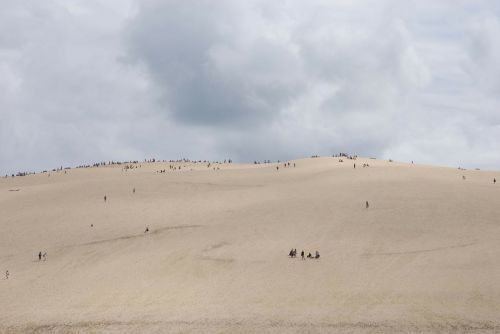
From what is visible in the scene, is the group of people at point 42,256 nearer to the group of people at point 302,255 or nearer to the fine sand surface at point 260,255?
the fine sand surface at point 260,255

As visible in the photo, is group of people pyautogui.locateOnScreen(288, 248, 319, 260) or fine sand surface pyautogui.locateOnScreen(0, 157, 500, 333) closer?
fine sand surface pyautogui.locateOnScreen(0, 157, 500, 333)

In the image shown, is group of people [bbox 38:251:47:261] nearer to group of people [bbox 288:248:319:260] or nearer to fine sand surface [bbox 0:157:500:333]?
fine sand surface [bbox 0:157:500:333]

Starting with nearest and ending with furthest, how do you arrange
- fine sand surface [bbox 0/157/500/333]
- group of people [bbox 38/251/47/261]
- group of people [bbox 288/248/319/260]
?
fine sand surface [bbox 0/157/500/333], group of people [bbox 288/248/319/260], group of people [bbox 38/251/47/261]

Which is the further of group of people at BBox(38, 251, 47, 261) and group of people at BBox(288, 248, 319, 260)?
group of people at BBox(38, 251, 47, 261)

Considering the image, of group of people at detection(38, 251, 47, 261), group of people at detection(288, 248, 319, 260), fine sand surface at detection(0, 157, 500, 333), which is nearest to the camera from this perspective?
fine sand surface at detection(0, 157, 500, 333)

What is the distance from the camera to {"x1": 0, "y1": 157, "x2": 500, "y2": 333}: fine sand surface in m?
25.4

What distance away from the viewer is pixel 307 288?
92.2ft

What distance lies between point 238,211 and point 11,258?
1311cm

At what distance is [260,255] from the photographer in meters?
32.7

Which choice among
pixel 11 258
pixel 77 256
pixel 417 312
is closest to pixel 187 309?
pixel 417 312

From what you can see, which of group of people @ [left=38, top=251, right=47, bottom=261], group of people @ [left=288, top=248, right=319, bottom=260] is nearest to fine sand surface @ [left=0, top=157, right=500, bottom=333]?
group of people @ [left=38, top=251, right=47, bottom=261]

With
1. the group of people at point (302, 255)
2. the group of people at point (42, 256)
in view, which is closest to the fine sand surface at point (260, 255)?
the group of people at point (42, 256)

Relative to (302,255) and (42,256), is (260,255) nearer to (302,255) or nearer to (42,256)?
(302,255)

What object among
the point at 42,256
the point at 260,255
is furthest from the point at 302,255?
the point at 42,256
